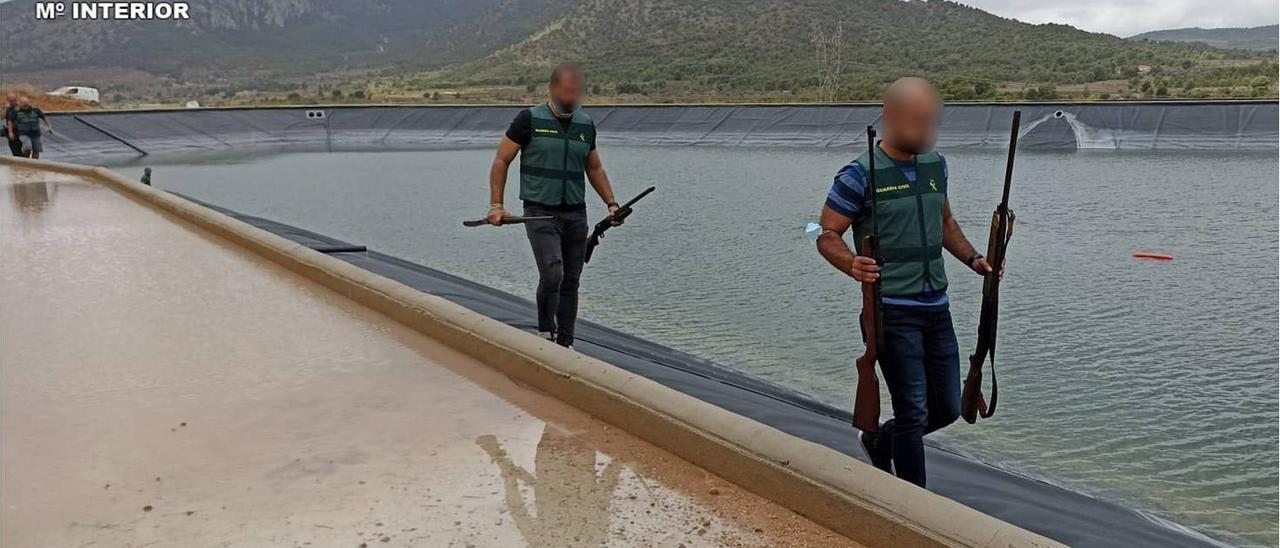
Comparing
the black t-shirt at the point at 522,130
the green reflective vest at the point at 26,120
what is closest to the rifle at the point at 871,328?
the black t-shirt at the point at 522,130

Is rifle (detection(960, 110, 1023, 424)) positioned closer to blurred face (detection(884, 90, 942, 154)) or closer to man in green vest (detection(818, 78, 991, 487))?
man in green vest (detection(818, 78, 991, 487))

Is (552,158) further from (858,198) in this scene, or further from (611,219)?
(858,198)

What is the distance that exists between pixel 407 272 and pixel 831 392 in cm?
439

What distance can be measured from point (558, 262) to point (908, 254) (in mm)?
2659

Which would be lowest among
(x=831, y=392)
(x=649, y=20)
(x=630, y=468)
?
(x=831, y=392)

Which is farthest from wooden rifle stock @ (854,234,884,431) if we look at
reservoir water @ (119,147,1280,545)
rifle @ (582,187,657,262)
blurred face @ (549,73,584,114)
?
blurred face @ (549,73,584,114)

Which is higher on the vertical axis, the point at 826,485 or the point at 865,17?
the point at 865,17

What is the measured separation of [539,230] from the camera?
5988 millimetres

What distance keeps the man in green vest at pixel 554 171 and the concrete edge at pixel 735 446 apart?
1.72ft

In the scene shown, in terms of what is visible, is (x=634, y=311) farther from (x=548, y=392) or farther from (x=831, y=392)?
(x=548, y=392)

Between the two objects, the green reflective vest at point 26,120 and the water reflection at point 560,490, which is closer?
the water reflection at point 560,490

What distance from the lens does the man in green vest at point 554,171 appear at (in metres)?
5.88

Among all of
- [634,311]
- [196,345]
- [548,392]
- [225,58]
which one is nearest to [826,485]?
[548,392]

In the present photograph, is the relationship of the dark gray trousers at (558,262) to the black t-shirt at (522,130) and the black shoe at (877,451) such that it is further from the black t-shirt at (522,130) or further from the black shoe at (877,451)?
the black shoe at (877,451)
